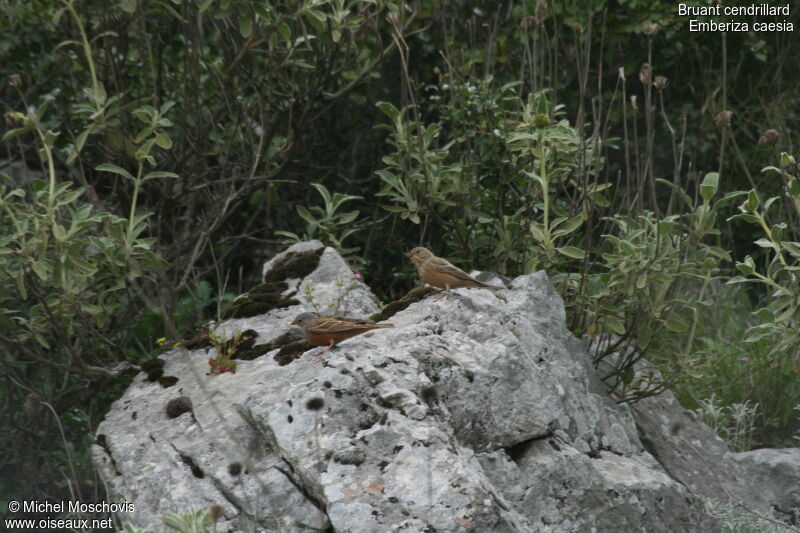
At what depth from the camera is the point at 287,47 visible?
603 cm

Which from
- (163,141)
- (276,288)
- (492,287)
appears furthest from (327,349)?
(163,141)

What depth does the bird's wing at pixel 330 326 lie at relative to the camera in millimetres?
3889

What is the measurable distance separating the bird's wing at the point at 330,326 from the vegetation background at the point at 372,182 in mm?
874

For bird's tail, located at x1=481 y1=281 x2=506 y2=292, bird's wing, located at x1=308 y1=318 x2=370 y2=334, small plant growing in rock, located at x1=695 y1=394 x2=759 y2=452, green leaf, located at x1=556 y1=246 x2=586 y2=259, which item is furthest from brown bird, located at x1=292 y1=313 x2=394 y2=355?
small plant growing in rock, located at x1=695 y1=394 x2=759 y2=452

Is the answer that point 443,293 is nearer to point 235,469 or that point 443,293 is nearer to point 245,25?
point 235,469

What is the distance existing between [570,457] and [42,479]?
2.83 meters

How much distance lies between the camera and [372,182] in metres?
7.18

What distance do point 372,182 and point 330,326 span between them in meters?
3.40

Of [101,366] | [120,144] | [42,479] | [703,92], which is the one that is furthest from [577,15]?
[42,479]

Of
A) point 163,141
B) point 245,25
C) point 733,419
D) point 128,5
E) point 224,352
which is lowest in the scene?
point 733,419

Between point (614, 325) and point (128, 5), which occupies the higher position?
point (128, 5)

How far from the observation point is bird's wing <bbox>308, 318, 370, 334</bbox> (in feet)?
12.8

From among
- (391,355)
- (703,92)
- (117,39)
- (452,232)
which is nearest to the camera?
(391,355)

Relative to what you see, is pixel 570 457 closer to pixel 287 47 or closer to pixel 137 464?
pixel 137 464
